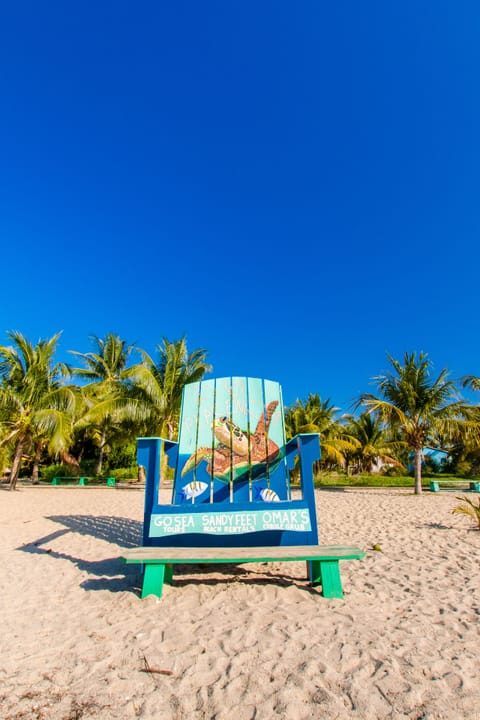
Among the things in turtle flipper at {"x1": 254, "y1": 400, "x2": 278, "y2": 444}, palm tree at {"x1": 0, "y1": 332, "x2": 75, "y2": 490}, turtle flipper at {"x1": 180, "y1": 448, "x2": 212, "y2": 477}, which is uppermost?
palm tree at {"x1": 0, "y1": 332, "x2": 75, "y2": 490}

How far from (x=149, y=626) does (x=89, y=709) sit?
32.2 inches

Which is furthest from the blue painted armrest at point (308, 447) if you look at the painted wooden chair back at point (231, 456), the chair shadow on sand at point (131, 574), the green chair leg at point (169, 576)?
the green chair leg at point (169, 576)

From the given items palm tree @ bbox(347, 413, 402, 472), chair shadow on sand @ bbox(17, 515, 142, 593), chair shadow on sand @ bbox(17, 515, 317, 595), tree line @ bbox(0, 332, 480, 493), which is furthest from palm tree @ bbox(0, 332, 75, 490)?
palm tree @ bbox(347, 413, 402, 472)

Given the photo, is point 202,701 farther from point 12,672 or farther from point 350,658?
point 12,672

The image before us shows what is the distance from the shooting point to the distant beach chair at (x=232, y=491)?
2.68m

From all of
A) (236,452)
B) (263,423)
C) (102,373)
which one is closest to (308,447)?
(263,423)

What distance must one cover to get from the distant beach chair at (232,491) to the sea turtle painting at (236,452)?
0.03 ft

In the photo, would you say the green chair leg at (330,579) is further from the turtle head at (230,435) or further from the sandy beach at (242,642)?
the turtle head at (230,435)

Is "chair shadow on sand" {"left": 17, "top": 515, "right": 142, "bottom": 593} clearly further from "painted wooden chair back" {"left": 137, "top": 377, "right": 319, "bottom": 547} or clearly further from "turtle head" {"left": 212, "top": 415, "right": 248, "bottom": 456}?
"turtle head" {"left": 212, "top": 415, "right": 248, "bottom": 456}

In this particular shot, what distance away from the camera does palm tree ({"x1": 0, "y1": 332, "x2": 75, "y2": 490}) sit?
13086 millimetres

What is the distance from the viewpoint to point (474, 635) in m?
2.10

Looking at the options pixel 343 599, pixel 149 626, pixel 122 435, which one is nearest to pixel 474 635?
pixel 343 599

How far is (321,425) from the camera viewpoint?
62.5 feet

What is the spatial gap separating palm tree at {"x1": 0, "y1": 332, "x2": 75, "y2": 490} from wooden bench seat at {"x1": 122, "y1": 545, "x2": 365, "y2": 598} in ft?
38.0
